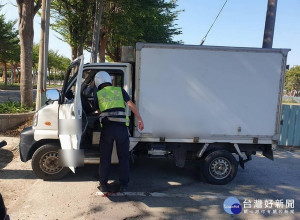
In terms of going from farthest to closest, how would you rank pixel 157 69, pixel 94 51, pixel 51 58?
1. pixel 51 58
2. pixel 94 51
3. pixel 157 69

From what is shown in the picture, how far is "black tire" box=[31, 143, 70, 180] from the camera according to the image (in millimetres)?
4828

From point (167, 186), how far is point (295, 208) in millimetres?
2145

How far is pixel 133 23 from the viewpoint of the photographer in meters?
13.1

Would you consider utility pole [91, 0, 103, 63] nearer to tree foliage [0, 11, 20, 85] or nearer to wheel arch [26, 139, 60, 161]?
wheel arch [26, 139, 60, 161]

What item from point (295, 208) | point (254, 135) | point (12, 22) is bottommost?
point (295, 208)

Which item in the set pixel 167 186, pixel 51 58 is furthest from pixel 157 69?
pixel 51 58

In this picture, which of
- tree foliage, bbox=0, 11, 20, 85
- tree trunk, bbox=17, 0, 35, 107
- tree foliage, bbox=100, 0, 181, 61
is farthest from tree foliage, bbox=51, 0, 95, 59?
tree foliage, bbox=0, 11, 20, 85

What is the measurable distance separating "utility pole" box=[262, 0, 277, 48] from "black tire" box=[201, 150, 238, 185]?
12.3ft

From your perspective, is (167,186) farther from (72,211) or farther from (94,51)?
(94,51)

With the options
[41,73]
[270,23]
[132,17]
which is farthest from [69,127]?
[132,17]

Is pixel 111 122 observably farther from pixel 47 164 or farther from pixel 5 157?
pixel 5 157

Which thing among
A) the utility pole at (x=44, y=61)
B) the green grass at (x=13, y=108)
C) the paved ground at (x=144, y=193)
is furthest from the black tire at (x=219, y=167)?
the green grass at (x=13, y=108)

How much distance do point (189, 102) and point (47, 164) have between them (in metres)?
2.79

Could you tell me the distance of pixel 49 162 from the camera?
16.0 ft
